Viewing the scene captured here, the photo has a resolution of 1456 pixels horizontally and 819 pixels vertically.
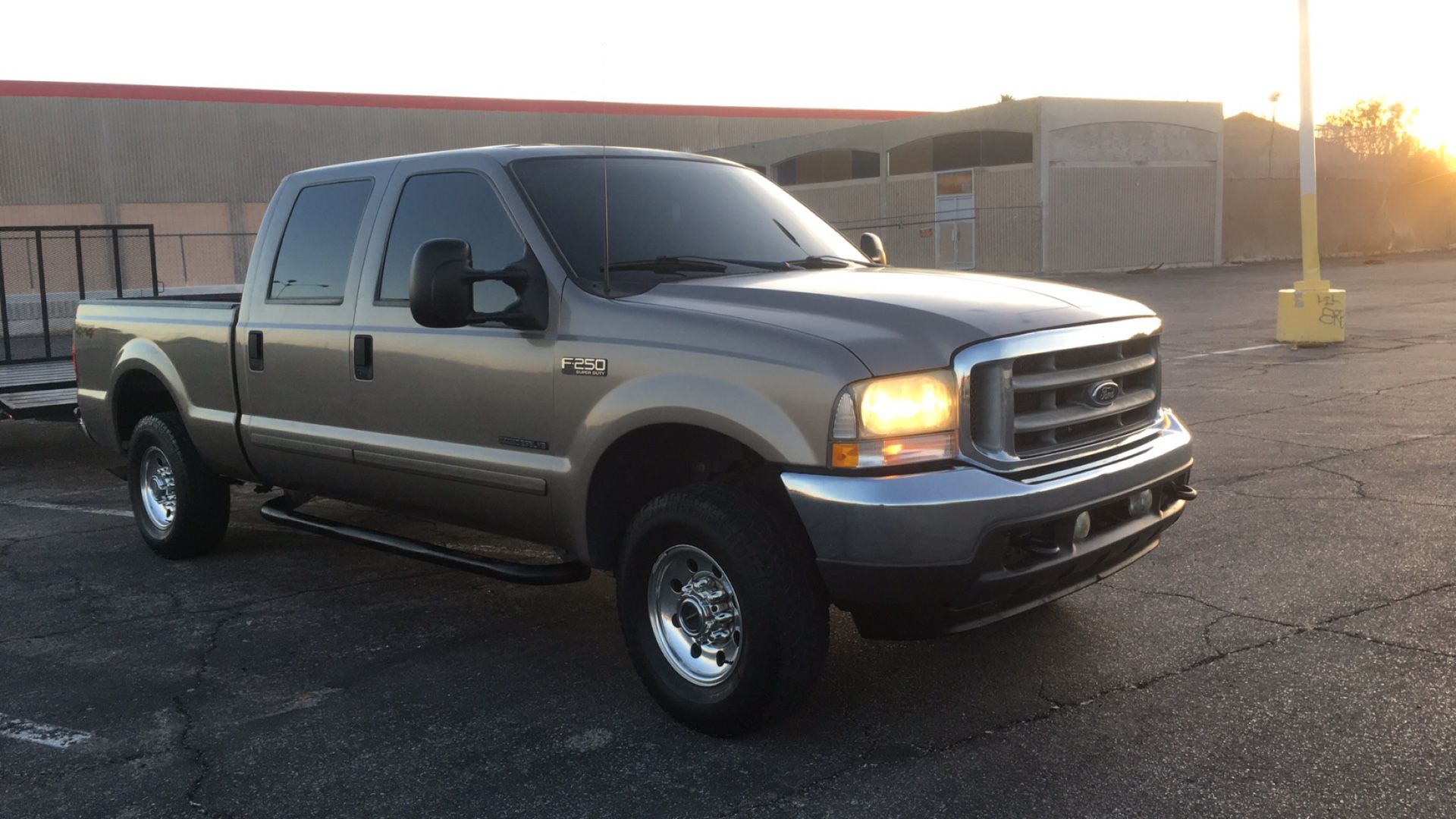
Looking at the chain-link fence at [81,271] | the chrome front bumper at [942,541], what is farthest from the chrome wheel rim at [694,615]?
the chain-link fence at [81,271]

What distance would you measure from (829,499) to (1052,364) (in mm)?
950

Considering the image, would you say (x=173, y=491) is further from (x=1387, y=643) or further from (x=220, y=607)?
(x=1387, y=643)

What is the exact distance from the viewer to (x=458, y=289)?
172 inches

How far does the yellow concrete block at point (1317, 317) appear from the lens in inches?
586

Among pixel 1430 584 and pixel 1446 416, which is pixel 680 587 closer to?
pixel 1430 584

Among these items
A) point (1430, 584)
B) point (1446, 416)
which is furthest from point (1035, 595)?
point (1446, 416)

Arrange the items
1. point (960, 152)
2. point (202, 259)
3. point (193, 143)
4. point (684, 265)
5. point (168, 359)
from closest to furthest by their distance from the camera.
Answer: point (684, 265) < point (168, 359) < point (202, 259) < point (960, 152) < point (193, 143)

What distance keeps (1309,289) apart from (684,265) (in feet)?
40.9

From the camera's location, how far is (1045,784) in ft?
12.0

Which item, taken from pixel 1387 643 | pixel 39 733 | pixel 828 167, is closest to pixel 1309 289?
pixel 1387 643

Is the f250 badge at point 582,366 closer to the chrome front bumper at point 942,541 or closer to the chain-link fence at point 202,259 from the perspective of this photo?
the chrome front bumper at point 942,541

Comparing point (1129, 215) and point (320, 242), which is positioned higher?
point (1129, 215)

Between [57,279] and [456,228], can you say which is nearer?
[456,228]

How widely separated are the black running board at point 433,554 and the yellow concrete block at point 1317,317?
1242 centimetres
